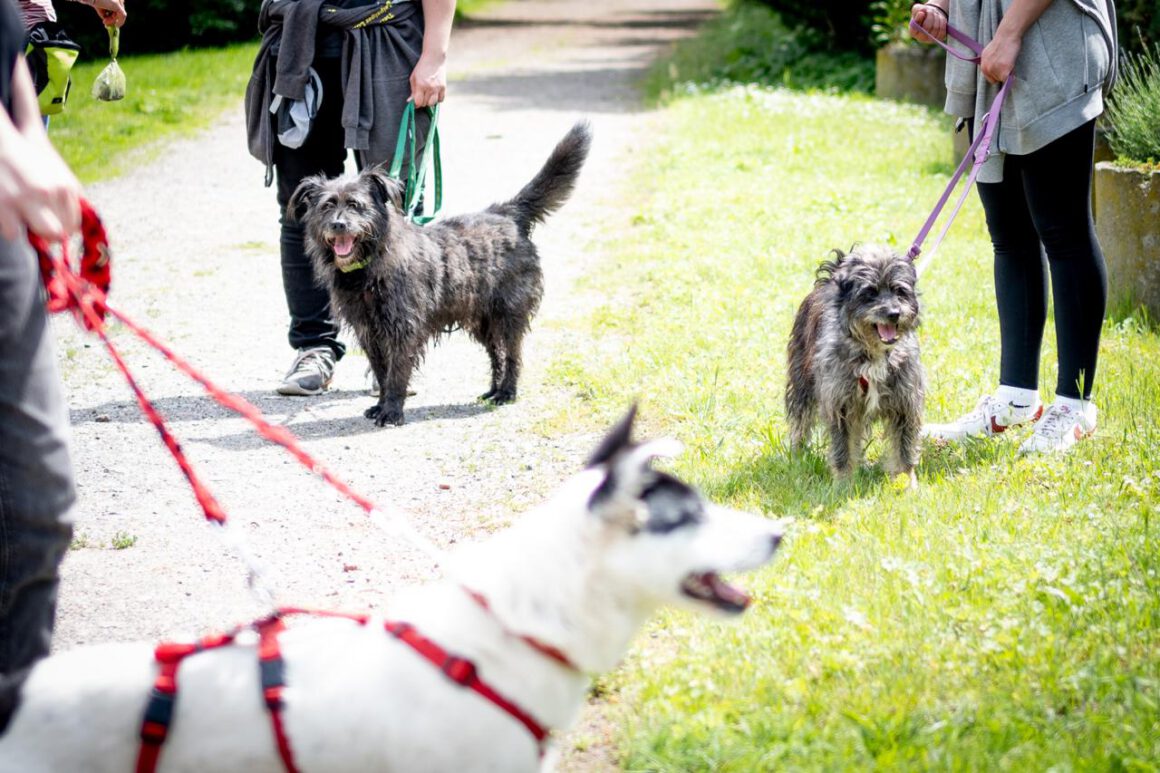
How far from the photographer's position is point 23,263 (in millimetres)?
2154

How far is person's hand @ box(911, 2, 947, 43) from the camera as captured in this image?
4660mm

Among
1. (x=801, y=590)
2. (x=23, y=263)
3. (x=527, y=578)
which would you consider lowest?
(x=801, y=590)

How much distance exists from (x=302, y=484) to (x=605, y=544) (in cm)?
289

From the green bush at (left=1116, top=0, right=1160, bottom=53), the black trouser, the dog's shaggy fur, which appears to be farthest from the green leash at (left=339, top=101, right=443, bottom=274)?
the green bush at (left=1116, top=0, right=1160, bottom=53)

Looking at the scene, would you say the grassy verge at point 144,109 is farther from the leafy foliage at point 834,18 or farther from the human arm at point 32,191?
the human arm at point 32,191

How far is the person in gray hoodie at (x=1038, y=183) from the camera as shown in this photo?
4.38m

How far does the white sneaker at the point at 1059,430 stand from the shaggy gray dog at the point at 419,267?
2.50 meters

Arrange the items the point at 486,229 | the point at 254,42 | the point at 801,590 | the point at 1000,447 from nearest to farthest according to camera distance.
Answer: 1. the point at 801,590
2. the point at 1000,447
3. the point at 486,229
4. the point at 254,42

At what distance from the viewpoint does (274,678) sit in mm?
2061

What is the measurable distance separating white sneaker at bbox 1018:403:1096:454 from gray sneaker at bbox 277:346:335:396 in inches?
131

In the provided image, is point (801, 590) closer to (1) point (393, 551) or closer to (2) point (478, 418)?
(1) point (393, 551)

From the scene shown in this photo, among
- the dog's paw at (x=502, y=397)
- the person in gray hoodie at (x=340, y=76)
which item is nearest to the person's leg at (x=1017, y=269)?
the dog's paw at (x=502, y=397)

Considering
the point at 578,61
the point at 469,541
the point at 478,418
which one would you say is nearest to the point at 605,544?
the point at 469,541

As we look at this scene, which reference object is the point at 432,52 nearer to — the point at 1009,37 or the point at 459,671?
the point at 1009,37
